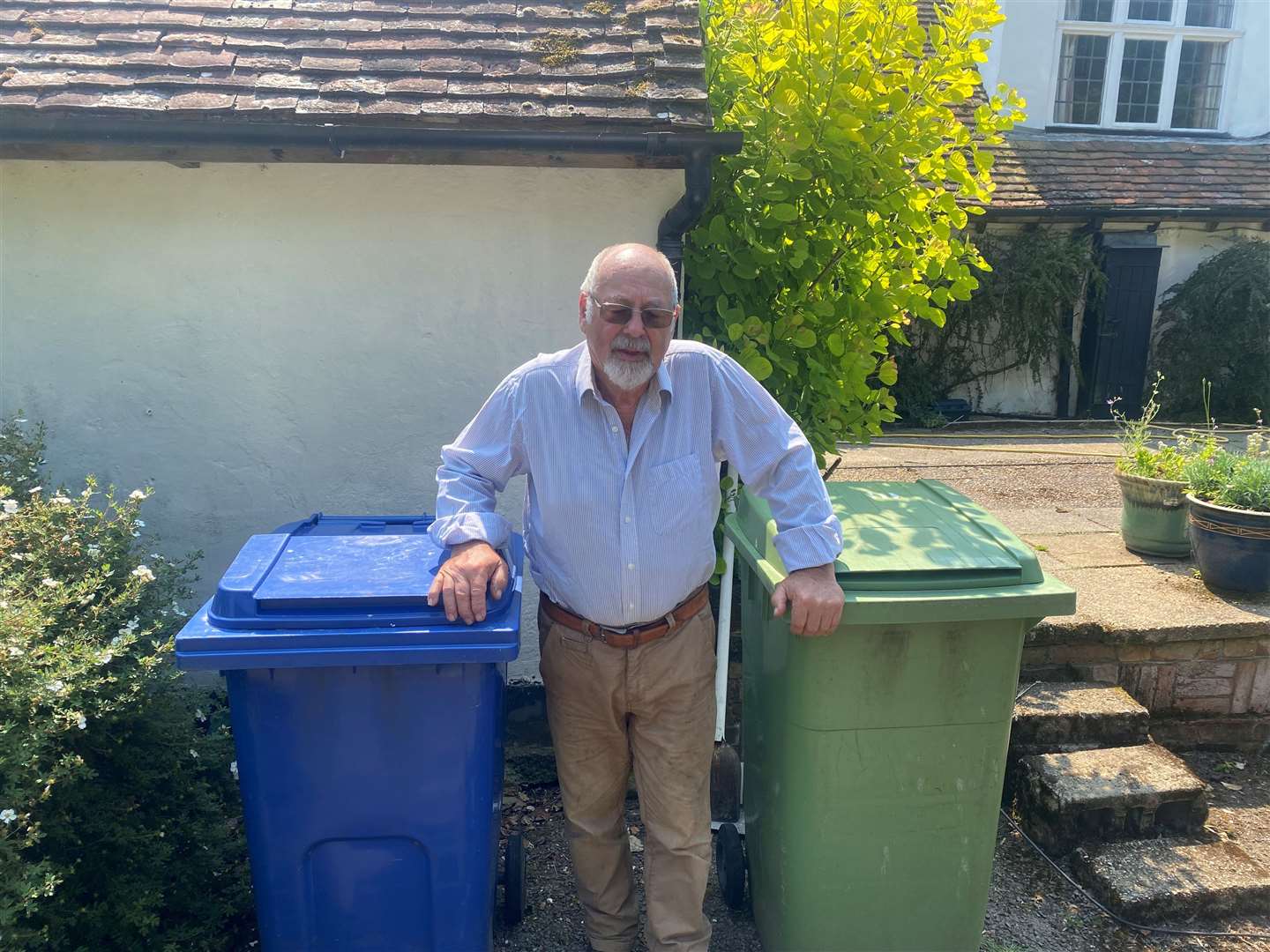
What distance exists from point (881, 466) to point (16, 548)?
6.84 m

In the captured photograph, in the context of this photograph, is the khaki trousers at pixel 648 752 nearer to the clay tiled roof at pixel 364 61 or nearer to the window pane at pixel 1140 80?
the clay tiled roof at pixel 364 61

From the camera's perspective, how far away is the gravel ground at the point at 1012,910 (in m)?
2.95

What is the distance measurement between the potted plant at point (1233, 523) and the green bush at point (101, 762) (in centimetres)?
449

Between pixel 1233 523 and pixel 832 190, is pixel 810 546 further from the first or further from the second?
pixel 1233 523

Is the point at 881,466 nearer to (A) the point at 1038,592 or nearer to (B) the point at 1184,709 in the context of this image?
(B) the point at 1184,709

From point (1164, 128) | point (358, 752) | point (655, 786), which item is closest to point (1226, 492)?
point (655, 786)

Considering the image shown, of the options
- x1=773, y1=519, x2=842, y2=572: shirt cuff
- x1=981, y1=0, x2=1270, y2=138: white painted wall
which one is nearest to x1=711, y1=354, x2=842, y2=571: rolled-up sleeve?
x1=773, y1=519, x2=842, y2=572: shirt cuff

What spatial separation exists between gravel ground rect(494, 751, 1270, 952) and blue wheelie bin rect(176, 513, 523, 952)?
69cm

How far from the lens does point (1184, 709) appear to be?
13.7ft

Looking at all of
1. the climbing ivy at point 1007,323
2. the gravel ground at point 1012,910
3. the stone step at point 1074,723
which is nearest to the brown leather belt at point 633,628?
the gravel ground at point 1012,910

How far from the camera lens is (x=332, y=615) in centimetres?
219

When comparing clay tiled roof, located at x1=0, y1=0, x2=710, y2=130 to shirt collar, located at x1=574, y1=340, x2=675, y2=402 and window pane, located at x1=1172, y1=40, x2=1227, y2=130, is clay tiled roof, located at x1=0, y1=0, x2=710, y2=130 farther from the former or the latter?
window pane, located at x1=1172, y1=40, x2=1227, y2=130

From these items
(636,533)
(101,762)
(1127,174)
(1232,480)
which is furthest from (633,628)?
(1127,174)

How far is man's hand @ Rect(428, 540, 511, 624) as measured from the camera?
2.20 meters
